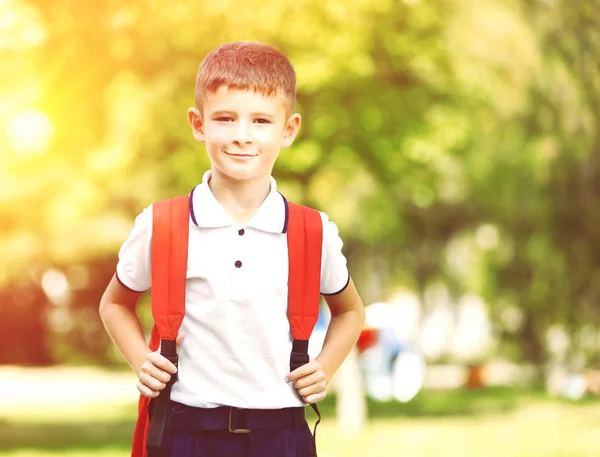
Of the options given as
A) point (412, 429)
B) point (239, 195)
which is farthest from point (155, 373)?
point (412, 429)

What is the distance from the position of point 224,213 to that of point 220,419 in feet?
1.91

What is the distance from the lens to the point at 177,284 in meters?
3.04

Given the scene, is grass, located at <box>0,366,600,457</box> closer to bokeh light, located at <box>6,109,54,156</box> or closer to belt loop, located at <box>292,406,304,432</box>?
bokeh light, located at <box>6,109,54,156</box>

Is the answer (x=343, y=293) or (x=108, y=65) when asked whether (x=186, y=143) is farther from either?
(x=343, y=293)

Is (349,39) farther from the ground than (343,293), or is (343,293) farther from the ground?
(349,39)

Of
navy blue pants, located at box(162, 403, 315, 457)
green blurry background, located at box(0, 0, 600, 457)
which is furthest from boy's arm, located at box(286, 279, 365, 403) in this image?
green blurry background, located at box(0, 0, 600, 457)

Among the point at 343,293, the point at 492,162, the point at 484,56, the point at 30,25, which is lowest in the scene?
the point at 343,293

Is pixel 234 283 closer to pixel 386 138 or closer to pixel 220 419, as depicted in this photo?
pixel 220 419

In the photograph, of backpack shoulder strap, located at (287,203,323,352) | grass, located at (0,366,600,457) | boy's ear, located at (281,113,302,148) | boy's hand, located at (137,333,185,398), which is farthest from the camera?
grass, located at (0,366,600,457)

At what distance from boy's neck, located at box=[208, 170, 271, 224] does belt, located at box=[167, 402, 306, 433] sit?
545 mm

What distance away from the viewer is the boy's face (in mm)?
3045

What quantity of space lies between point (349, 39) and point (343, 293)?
8409 millimetres

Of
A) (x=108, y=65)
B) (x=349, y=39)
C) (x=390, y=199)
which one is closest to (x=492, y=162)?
(x=390, y=199)

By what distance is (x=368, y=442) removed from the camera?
1198 centimetres
